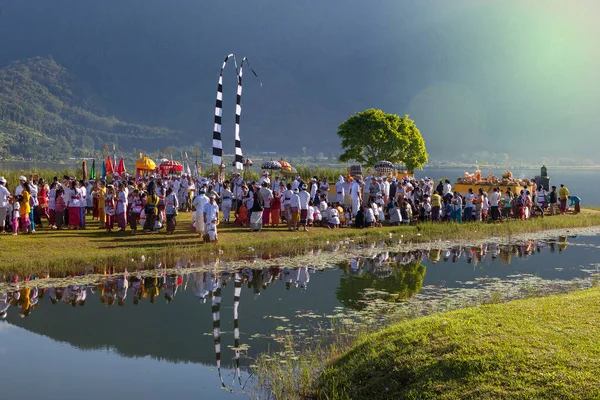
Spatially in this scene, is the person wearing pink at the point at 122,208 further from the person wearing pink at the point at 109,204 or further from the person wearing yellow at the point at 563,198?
the person wearing yellow at the point at 563,198

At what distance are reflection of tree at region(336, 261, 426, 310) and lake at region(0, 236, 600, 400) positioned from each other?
3 centimetres

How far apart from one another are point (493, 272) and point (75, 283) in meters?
11.2

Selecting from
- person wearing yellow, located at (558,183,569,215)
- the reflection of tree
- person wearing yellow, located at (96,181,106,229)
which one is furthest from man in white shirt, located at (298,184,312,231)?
person wearing yellow, located at (558,183,569,215)

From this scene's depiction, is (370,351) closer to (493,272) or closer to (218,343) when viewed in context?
(218,343)

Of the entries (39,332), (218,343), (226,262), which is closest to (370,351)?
(218,343)

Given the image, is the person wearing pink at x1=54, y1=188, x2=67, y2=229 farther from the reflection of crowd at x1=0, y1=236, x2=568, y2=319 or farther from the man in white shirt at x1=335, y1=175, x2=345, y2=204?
the man in white shirt at x1=335, y1=175, x2=345, y2=204

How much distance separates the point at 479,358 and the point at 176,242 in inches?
560

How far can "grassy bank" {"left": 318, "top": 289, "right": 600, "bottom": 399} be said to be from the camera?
319 inches

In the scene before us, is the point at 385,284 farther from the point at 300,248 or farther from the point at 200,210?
the point at 200,210

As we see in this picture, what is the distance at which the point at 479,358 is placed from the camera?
8.66 metres

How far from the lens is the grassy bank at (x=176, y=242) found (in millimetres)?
18172

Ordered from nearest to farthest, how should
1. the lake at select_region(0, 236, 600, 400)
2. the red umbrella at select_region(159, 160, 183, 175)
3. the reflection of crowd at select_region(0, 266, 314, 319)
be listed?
1. the lake at select_region(0, 236, 600, 400)
2. the reflection of crowd at select_region(0, 266, 314, 319)
3. the red umbrella at select_region(159, 160, 183, 175)

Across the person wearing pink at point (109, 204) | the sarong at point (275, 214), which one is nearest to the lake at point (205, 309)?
the sarong at point (275, 214)

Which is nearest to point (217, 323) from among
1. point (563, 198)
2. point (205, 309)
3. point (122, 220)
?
point (205, 309)
